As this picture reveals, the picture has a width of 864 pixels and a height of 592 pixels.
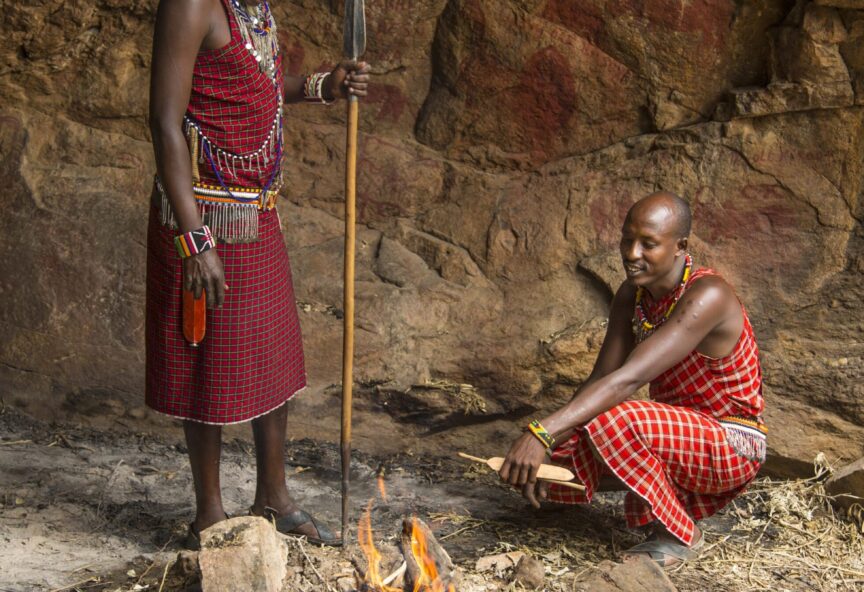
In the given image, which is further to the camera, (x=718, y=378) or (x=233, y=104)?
A: (x=718, y=378)

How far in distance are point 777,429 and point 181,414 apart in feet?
9.18

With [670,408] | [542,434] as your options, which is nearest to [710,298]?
[670,408]

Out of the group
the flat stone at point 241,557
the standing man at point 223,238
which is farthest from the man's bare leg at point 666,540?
the flat stone at point 241,557

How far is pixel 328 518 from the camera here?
425cm

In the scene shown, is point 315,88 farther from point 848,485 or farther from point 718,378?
point 848,485

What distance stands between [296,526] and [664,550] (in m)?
1.40

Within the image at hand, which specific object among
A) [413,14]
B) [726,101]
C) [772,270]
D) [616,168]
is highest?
[413,14]

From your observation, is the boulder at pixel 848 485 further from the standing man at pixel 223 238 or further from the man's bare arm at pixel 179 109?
the man's bare arm at pixel 179 109

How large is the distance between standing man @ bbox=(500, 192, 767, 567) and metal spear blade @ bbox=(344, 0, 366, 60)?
1.17 meters

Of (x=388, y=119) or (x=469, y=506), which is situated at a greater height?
(x=388, y=119)

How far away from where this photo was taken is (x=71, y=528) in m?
4.03

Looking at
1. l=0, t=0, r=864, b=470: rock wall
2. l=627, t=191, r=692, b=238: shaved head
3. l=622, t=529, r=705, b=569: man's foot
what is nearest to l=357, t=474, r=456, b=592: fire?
l=622, t=529, r=705, b=569: man's foot

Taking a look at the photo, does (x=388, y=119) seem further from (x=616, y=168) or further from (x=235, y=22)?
(x=235, y=22)

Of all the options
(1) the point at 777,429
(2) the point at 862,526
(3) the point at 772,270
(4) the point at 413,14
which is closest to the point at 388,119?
(4) the point at 413,14
